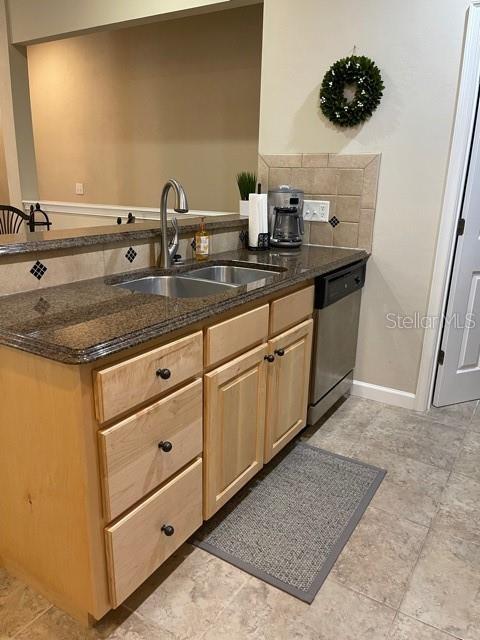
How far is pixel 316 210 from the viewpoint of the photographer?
281cm

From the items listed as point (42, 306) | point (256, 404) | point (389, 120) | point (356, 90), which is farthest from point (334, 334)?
point (42, 306)

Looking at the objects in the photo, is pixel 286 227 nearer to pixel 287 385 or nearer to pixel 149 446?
pixel 287 385

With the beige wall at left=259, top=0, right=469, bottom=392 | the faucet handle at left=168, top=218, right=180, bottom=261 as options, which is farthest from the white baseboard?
the faucet handle at left=168, top=218, right=180, bottom=261

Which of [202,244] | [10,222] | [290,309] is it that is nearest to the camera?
[290,309]

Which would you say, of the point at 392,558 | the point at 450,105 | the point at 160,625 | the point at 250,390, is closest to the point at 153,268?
the point at 250,390

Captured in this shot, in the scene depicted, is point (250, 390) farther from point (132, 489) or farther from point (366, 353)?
point (366, 353)

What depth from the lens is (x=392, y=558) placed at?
5.52ft

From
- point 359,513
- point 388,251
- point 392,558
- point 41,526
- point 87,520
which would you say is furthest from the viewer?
point 388,251

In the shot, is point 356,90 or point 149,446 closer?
point 149,446

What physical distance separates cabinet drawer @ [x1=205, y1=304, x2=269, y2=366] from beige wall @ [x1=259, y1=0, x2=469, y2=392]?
118 centimetres

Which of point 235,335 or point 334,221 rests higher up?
point 334,221

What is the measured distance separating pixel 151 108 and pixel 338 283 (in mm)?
3252

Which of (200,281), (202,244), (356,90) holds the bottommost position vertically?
(200,281)

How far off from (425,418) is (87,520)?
2.08 m
